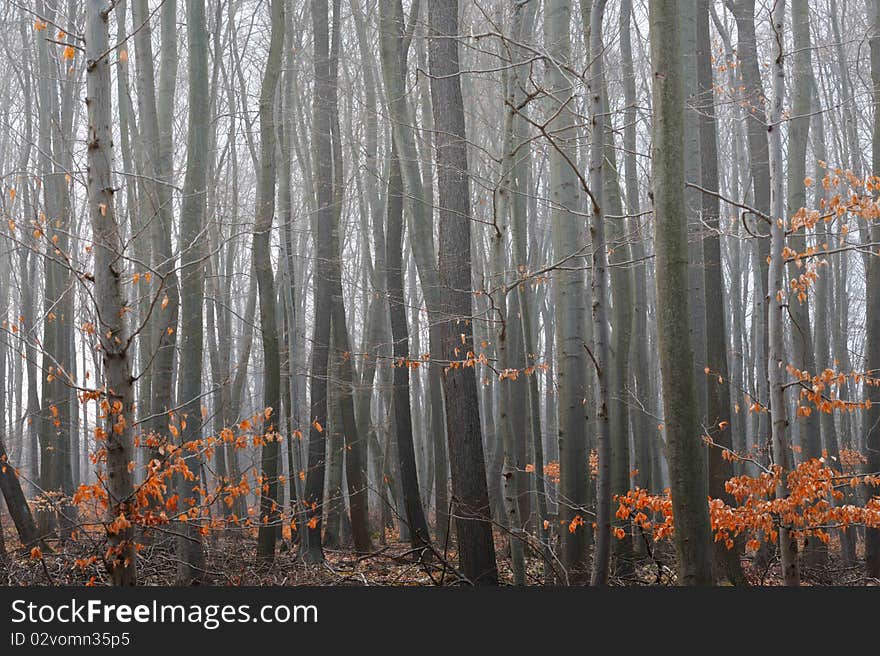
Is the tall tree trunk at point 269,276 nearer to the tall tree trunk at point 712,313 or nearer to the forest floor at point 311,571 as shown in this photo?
the forest floor at point 311,571

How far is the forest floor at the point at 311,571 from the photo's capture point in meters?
8.07

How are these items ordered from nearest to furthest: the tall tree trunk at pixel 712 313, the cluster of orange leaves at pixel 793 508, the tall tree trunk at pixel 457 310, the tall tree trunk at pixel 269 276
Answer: the cluster of orange leaves at pixel 793 508, the tall tree trunk at pixel 457 310, the tall tree trunk at pixel 712 313, the tall tree trunk at pixel 269 276

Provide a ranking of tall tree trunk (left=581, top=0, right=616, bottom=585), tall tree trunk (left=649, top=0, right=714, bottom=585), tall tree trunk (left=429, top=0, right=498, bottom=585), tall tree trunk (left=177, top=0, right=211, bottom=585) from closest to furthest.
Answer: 1. tall tree trunk (left=649, top=0, right=714, bottom=585)
2. tall tree trunk (left=581, top=0, right=616, bottom=585)
3. tall tree trunk (left=429, top=0, right=498, bottom=585)
4. tall tree trunk (left=177, top=0, right=211, bottom=585)

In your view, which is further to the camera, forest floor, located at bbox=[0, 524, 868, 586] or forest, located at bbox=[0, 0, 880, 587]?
forest floor, located at bbox=[0, 524, 868, 586]

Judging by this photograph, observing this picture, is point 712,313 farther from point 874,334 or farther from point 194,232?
point 194,232

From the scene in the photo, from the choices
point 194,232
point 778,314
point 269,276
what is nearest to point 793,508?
point 778,314

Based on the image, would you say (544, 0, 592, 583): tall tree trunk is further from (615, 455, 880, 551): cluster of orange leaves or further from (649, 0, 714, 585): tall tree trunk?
(649, 0, 714, 585): tall tree trunk

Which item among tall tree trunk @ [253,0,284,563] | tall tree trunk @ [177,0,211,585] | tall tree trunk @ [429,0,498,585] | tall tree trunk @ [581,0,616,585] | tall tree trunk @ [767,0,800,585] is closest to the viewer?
tall tree trunk @ [581,0,616,585]

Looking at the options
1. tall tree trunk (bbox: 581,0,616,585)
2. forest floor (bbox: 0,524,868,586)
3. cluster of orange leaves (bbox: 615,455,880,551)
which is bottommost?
forest floor (bbox: 0,524,868,586)

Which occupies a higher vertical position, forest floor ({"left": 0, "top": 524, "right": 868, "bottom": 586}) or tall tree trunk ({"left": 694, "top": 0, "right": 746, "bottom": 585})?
tall tree trunk ({"left": 694, "top": 0, "right": 746, "bottom": 585})

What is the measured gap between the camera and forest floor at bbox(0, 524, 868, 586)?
8.07 m

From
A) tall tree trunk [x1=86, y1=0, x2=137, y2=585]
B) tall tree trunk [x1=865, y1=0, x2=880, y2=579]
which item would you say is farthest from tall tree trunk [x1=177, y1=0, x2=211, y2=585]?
tall tree trunk [x1=865, y1=0, x2=880, y2=579]

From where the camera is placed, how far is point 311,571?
971 centimetres

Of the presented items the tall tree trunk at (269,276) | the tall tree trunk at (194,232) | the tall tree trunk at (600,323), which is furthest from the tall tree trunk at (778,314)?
the tall tree trunk at (269,276)
